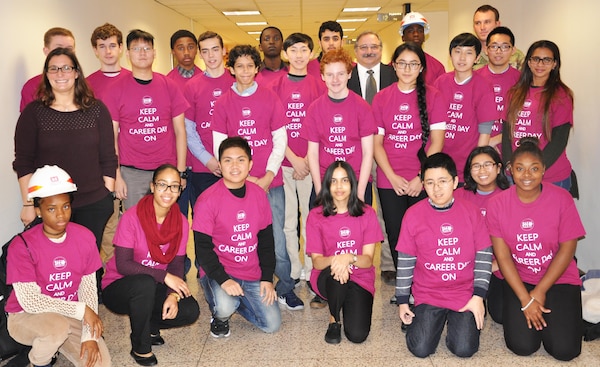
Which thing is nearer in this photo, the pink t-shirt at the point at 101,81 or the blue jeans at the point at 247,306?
the blue jeans at the point at 247,306

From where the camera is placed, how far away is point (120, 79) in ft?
12.3

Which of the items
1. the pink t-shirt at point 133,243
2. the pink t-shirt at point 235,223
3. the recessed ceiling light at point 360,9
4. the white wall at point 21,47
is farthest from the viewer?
the recessed ceiling light at point 360,9

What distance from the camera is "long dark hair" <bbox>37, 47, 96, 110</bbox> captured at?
3094mm

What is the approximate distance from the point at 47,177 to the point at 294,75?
1908 millimetres

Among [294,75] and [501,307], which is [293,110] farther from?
[501,307]

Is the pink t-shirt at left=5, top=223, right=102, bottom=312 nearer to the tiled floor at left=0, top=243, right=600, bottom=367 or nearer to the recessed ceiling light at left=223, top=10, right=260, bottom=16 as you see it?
the tiled floor at left=0, top=243, right=600, bottom=367

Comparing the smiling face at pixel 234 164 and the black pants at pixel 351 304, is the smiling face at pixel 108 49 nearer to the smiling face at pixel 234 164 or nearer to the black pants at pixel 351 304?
the smiling face at pixel 234 164

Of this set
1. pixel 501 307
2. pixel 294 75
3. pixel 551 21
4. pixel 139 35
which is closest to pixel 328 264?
pixel 501 307

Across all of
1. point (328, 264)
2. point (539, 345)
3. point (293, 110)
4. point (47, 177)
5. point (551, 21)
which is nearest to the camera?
point (47, 177)

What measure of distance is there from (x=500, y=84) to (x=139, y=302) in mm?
2985

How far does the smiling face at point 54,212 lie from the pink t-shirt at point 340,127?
1598 mm

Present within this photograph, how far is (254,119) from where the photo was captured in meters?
3.68

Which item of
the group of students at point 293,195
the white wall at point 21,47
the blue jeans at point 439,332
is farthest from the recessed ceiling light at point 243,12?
the blue jeans at point 439,332

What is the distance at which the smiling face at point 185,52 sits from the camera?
4613 millimetres
